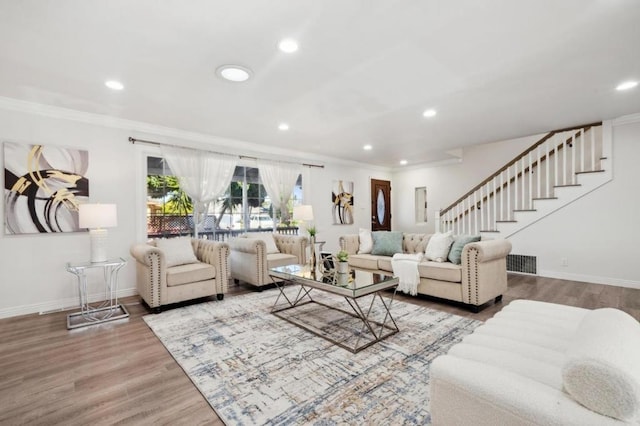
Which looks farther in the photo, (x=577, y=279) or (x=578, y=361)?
(x=577, y=279)

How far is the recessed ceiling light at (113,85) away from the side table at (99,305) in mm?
1924

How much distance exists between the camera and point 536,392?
39.1 inches

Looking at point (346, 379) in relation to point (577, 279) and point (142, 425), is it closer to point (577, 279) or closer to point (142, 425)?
point (142, 425)

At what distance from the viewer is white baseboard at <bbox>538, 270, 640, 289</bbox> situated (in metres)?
4.35

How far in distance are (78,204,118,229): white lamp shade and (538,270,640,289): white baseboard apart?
A: 263 inches

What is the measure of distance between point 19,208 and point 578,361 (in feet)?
16.4

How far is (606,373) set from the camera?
89cm

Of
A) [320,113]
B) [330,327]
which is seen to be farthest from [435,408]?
[320,113]

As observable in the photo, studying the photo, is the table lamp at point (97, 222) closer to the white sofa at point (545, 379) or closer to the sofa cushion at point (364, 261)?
the sofa cushion at point (364, 261)

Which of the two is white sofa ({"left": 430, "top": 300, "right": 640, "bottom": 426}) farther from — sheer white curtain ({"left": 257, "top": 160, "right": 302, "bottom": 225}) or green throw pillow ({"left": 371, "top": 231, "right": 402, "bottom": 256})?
sheer white curtain ({"left": 257, "top": 160, "right": 302, "bottom": 225})

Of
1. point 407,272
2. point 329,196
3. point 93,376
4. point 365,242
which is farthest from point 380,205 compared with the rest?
point 93,376

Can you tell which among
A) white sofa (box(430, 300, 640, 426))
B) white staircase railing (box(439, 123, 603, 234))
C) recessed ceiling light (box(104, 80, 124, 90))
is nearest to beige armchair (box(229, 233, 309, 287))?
recessed ceiling light (box(104, 80, 124, 90))

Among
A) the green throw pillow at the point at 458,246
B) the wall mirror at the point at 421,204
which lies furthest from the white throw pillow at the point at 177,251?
the wall mirror at the point at 421,204

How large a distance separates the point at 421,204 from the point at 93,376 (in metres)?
7.58
